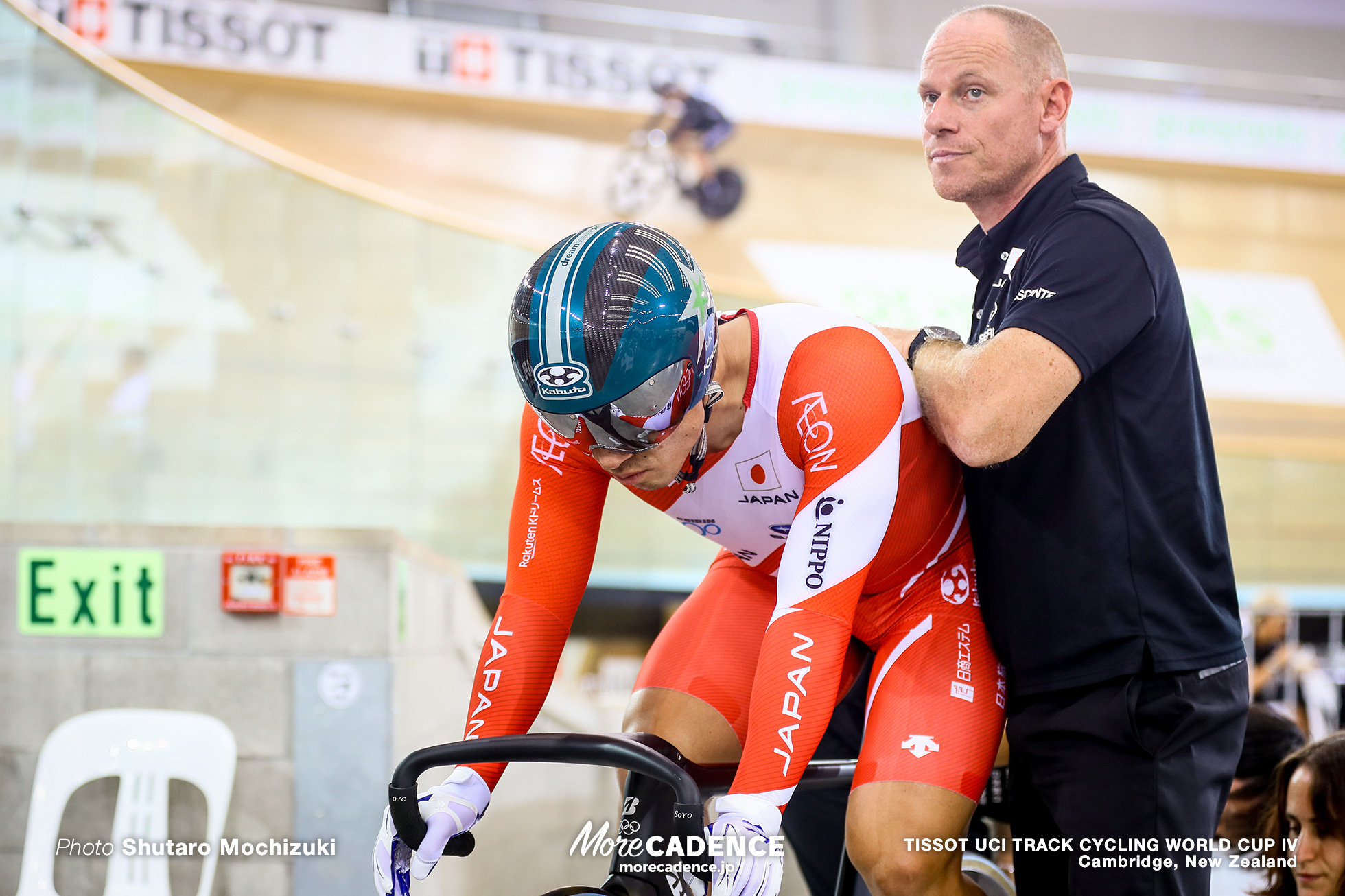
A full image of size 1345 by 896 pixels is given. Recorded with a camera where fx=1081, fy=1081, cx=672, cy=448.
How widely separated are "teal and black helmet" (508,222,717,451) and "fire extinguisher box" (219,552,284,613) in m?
2.44

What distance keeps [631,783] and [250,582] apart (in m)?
2.49

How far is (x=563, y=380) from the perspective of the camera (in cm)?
167

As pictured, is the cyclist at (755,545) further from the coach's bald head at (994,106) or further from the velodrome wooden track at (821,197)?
the velodrome wooden track at (821,197)

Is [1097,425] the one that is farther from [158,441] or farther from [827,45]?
[827,45]

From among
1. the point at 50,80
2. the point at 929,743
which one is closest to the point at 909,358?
the point at 929,743

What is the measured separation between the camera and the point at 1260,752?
3.56m

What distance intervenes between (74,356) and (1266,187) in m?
15.2

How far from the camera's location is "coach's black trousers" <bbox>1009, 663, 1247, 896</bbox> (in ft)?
6.33

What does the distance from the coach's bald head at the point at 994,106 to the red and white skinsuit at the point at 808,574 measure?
0.46 metres

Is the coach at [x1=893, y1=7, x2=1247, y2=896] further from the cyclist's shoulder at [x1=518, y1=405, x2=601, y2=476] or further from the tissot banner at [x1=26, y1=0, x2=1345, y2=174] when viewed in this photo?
the tissot banner at [x1=26, y1=0, x2=1345, y2=174]

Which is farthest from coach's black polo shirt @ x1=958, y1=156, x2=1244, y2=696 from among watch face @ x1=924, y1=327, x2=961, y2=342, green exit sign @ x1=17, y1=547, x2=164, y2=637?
green exit sign @ x1=17, y1=547, x2=164, y2=637

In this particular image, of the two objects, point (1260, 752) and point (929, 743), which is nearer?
point (929, 743)

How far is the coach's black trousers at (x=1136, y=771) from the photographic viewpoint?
1929 millimetres

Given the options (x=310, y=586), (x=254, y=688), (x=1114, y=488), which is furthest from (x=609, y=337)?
(x=254, y=688)
